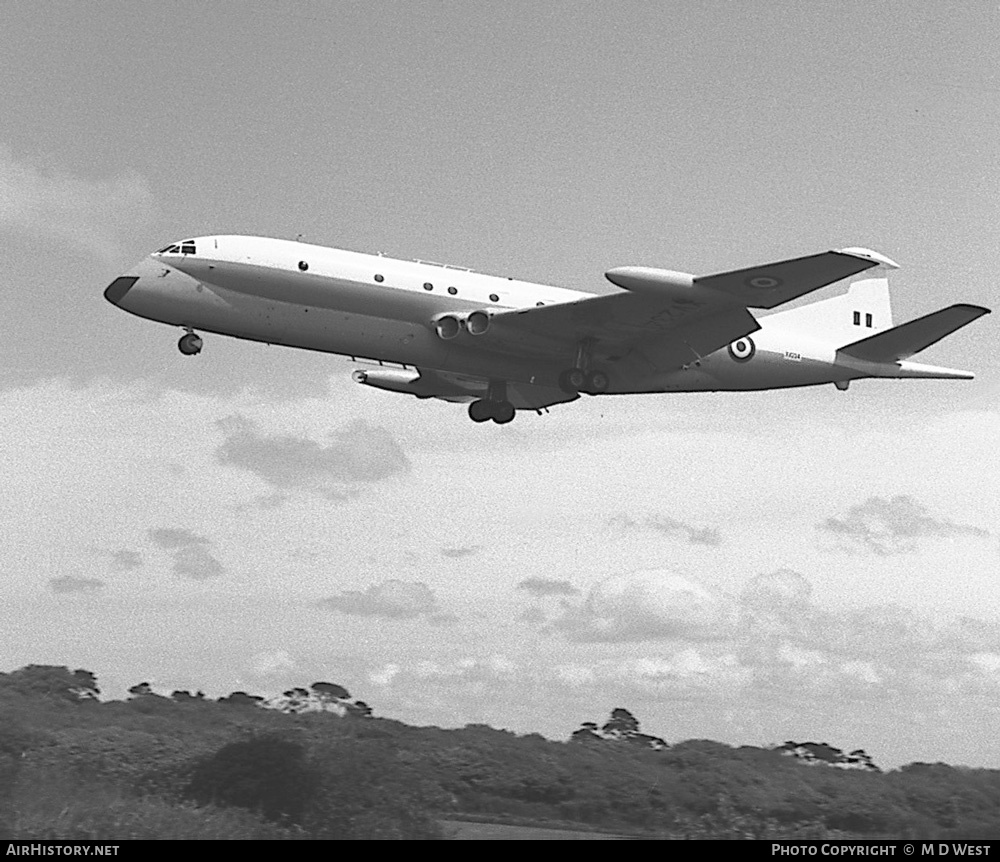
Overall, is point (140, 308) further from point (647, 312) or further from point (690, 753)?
point (690, 753)

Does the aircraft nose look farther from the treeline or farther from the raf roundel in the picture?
the raf roundel

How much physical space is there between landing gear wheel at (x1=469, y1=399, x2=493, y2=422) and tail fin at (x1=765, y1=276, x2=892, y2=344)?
910 centimetres

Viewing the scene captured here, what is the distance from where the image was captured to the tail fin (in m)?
40.9

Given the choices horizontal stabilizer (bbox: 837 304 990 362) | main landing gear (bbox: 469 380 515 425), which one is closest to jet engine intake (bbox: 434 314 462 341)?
main landing gear (bbox: 469 380 515 425)

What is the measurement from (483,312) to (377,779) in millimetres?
18080

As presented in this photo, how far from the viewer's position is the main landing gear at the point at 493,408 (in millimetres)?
40219

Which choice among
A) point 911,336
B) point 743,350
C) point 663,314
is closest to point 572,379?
point 663,314

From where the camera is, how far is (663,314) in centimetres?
3525

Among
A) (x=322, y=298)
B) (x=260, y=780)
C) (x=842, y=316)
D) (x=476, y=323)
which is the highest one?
(x=842, y=316)

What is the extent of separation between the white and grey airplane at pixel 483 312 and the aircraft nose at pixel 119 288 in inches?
1.5

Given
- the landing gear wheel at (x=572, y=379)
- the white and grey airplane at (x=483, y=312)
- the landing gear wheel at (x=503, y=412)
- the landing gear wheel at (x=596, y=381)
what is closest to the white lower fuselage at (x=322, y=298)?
the white and grey airplane at (x=483, y=312)

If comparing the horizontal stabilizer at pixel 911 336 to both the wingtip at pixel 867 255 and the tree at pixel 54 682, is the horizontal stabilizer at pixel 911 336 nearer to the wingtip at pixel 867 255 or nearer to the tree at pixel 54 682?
the wingtip at pixel 867 255

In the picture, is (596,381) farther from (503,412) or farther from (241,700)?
(241,700)

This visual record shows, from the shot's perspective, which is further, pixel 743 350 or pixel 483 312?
pixel 743 350
